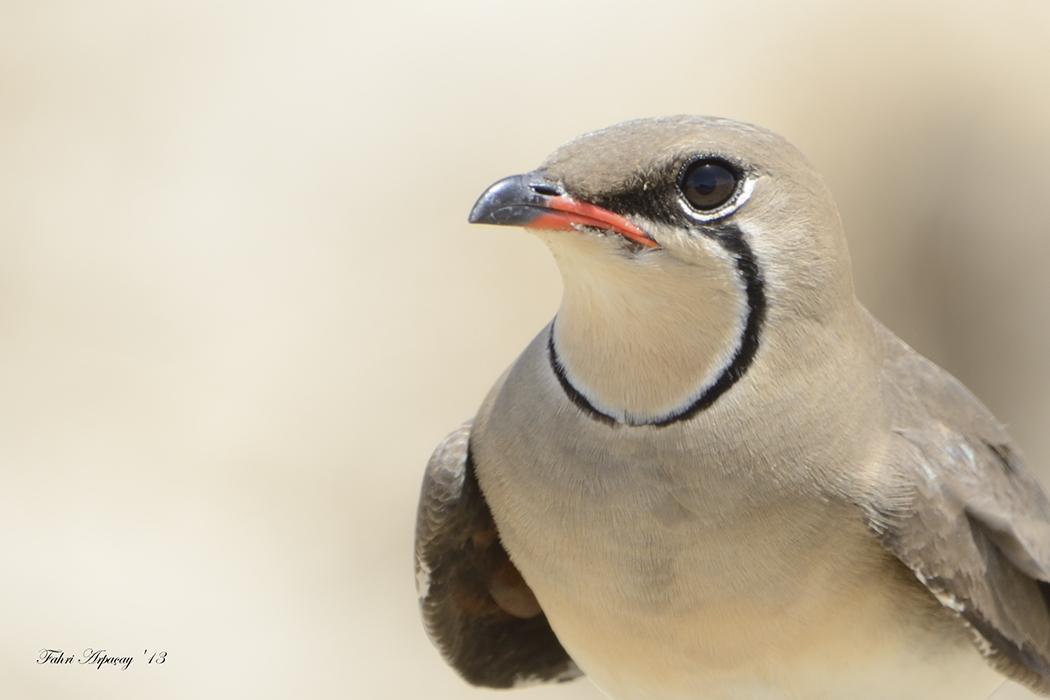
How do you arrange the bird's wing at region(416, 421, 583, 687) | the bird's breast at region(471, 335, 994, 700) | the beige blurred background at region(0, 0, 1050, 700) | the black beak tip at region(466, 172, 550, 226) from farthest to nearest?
the beige blurred background at region(0, 0, 1050, 700)
the bird's wing at region(416, 421, 583, 687)
the bird's breast at region(471, 335, 994, 700)
the black beak tip at region(466, 172, 550, 226)

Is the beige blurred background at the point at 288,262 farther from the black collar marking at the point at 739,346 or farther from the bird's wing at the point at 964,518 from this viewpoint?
the black collar marking at the point at 739,346

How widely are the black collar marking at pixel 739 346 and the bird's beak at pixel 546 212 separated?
185 mm

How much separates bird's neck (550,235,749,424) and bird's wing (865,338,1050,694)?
0.52 meters

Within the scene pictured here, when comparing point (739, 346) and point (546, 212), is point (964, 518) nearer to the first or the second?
point (739, 346)

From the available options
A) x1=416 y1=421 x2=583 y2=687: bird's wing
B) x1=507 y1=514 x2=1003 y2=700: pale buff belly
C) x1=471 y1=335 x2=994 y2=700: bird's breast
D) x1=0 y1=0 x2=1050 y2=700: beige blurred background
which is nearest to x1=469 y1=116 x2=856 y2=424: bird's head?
x1=471 y1=335 x2=994 y2=700: bird's breast

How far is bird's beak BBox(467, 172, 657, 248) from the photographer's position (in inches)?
95.2

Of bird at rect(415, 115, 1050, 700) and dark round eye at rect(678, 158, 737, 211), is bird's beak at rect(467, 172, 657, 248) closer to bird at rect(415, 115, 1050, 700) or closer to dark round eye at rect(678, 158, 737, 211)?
bird at rect(415, 115, 1050, 700)

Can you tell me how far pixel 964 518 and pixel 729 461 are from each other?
0.70 metres

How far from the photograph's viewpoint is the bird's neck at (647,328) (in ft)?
8.19

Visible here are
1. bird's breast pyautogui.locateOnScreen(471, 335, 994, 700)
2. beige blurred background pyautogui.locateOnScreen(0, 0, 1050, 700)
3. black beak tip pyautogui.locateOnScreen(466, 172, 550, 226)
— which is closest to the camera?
black beak tip pyautogui.locateOnScreen(466, 172, 550, 226)

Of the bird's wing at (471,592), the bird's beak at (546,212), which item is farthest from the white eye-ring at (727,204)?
the bird's wing at (471,592)

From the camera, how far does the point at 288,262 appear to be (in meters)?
6.38

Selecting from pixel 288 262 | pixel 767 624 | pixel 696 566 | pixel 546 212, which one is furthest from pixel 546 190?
pixel 288 262

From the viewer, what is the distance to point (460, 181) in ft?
20.8
